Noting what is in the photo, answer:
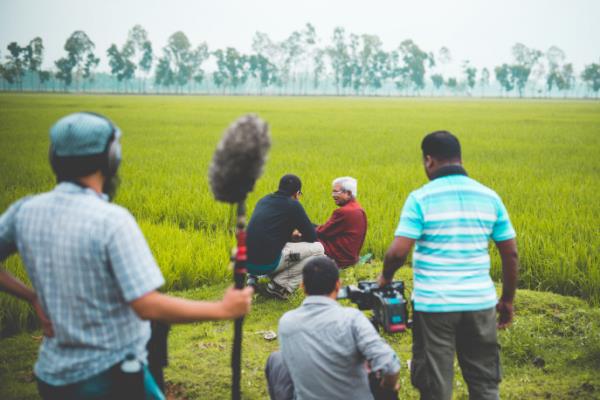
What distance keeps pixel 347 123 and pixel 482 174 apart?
53.8 ft

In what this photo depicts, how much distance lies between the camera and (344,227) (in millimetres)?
5539

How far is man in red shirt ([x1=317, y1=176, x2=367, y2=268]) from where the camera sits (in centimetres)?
545

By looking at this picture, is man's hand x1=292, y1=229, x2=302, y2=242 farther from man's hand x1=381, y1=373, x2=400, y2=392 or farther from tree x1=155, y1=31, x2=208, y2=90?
tree x1=155, y1=31, x2=208, y2=90

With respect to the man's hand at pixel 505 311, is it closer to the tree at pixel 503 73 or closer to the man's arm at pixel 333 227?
the man's arm at pixel 333 227

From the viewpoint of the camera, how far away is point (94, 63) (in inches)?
3787

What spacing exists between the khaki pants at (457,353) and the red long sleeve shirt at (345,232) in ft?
9.25

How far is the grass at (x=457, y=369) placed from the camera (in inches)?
139

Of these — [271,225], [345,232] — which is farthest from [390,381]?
[345,232]

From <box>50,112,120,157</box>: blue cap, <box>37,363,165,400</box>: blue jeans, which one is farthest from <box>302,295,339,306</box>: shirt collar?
<box>50,112,120,157</box>: blue cap

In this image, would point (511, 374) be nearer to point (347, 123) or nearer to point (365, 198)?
point (365, 198)

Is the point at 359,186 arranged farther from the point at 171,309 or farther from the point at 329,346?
the point at 171,309

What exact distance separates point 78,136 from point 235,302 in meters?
0.77

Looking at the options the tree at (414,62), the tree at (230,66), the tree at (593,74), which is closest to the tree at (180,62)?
the tree at (230,66)

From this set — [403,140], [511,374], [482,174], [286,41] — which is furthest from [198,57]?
[511,374]
